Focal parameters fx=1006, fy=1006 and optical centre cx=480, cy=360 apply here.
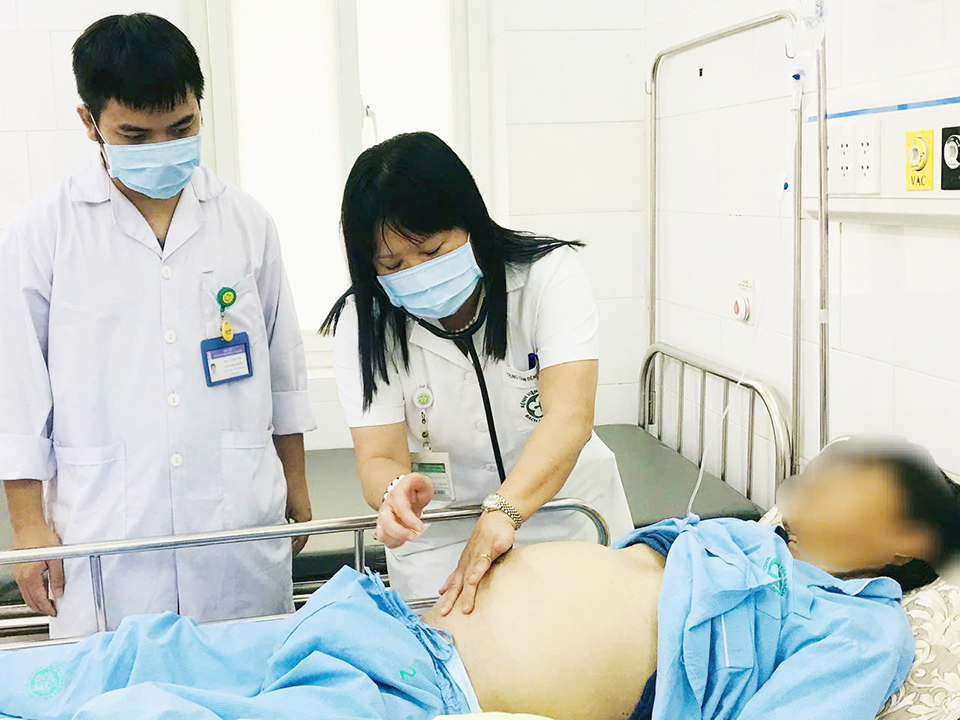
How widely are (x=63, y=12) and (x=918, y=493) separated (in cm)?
294

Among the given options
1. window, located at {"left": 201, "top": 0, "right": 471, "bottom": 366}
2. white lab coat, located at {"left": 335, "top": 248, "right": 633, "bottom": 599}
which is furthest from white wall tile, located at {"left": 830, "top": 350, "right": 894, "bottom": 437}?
window, located at {"left": 201, "top": 0, "right": 471, "bottom": 366}

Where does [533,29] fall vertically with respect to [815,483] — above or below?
above

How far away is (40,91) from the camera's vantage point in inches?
128

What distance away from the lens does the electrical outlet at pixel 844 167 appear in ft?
6.72

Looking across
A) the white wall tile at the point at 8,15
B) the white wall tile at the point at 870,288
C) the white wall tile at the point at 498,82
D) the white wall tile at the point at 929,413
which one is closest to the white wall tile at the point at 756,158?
the white wall tile at the point at 870,288

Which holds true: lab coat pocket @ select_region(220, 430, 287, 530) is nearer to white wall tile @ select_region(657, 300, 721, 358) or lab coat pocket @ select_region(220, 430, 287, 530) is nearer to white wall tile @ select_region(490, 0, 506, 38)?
white wall tile @ select_region(657, 300, 721, 358)

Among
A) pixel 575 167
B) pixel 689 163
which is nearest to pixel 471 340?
pixel 689 163

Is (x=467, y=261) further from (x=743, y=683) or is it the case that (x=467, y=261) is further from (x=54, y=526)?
(x=54, y=526)

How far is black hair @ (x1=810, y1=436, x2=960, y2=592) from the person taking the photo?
157cm

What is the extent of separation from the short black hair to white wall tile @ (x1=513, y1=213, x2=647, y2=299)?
1.85 m

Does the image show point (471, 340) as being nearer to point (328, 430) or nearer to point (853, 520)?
point (853, 520)

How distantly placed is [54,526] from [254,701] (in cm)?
82

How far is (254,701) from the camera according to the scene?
4.32 ft

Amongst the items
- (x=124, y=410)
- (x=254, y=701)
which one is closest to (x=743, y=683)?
(x=254, y=701)
